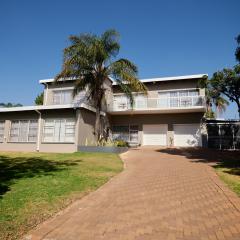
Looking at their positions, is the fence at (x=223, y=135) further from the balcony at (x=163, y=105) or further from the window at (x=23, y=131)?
the window at (x=23, y=131)

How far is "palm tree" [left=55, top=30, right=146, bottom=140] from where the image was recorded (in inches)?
696

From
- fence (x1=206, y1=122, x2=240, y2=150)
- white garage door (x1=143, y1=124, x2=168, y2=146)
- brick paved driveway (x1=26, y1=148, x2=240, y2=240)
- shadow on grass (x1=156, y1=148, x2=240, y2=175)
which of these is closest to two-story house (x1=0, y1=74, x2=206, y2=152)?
white garage door (x1=143, y1=124, x2=168, y2=146)

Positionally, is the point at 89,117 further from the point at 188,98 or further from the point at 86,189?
the point at 86,189

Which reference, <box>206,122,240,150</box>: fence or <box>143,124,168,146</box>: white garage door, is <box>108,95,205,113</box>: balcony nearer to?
<box>143,124,168,146</box>: white garage door

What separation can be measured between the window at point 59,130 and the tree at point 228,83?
453 inches

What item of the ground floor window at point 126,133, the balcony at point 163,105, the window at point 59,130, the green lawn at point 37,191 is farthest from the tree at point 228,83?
the green lawn at point 37,191

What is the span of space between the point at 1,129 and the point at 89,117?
24.4 feet

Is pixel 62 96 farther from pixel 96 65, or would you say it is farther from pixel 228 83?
pixel 228 83

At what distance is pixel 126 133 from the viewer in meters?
25.4

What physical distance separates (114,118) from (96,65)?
813 centimetres

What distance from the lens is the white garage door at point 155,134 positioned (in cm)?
2445

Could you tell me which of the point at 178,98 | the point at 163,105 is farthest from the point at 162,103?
the point at 178,98

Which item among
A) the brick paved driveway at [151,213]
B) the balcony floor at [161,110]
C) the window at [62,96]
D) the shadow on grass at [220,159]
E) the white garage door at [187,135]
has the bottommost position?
the brick paved driveway at [151,213]

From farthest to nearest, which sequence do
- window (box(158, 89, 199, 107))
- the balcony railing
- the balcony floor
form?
window (box(158, 89, 199, 107)) → the balcony railing → the balcony floor
